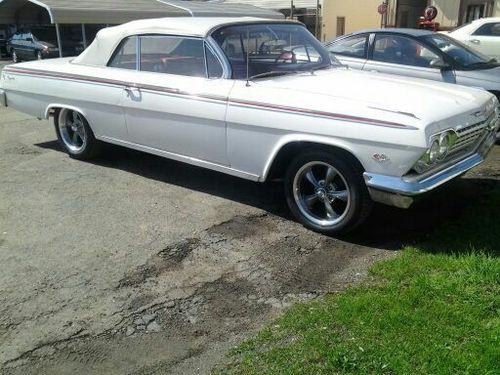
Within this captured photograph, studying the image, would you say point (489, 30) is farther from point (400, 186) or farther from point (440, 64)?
point (400, 186)

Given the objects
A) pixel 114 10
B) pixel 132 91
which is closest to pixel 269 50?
pixel 132 91

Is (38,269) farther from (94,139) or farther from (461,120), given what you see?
(461,120)

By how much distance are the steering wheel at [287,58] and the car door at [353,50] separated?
2775 mm

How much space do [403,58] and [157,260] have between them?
501 cm

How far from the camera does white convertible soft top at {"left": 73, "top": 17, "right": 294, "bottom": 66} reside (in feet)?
16.1

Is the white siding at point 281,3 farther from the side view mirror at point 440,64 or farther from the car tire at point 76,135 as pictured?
the car tire at point 76,135

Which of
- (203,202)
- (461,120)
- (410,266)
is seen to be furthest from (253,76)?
(410,266)

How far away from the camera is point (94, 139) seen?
20.0 ft

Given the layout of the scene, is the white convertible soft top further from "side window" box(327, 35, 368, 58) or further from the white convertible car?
"side window" box(327, 35, 368, 58)

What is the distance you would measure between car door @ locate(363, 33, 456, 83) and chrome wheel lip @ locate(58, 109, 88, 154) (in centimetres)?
399

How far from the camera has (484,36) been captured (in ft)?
37.8

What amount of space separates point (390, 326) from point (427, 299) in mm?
417

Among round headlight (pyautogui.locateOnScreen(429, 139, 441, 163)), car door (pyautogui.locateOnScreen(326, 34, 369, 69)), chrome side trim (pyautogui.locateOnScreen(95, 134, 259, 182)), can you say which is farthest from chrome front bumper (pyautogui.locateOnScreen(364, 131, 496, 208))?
car door (pyautogui.locateOnScreen(326, 34, 369, 69))

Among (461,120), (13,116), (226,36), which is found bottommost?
(13,116)
